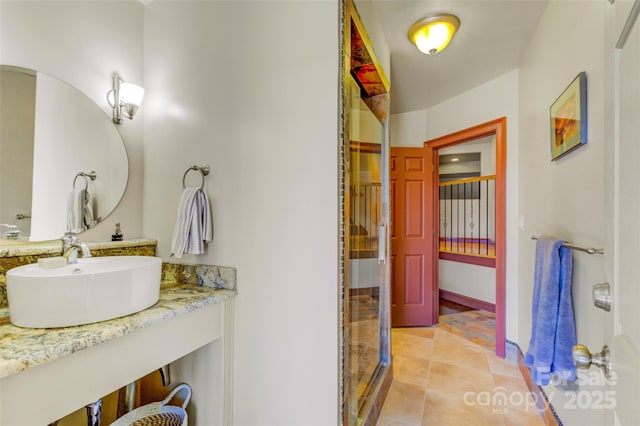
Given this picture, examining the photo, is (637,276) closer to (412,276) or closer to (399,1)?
(399,1)

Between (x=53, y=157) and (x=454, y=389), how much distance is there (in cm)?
274

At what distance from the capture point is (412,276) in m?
3.13

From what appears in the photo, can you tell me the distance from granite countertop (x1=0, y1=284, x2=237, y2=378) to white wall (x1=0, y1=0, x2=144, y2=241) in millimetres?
656

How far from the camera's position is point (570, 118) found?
4.46 ft

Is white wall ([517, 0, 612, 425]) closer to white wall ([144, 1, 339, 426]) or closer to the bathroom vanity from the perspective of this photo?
white wall ([144, 1, 339, 426])

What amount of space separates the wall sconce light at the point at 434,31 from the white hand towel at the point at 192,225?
175 cm

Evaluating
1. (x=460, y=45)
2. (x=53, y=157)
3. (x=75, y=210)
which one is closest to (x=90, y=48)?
(x=53, y=157)

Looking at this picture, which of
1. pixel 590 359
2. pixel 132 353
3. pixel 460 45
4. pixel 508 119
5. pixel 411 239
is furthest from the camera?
pixel 411 239

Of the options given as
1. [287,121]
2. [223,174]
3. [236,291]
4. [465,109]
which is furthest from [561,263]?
[465,109]

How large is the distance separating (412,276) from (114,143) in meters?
2.90

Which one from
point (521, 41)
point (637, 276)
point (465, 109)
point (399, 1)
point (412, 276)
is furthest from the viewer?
point (412, 276)

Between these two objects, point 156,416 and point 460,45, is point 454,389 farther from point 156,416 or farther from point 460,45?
point 460,45

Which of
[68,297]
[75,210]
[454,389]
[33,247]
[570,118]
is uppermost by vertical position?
[570,118]

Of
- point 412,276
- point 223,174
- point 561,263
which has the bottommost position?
point 412,276
